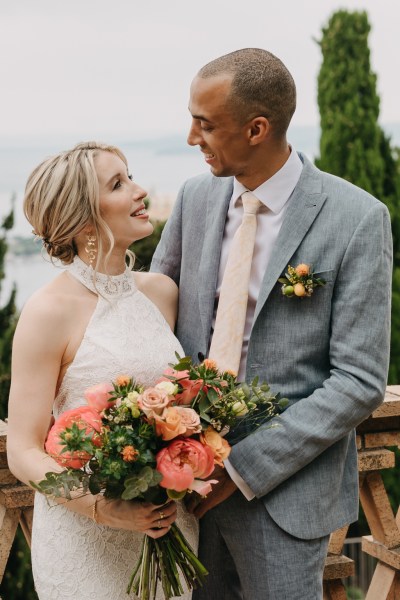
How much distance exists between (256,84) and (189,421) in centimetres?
102

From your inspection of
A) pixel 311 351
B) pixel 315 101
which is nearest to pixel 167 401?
pixel 311 351

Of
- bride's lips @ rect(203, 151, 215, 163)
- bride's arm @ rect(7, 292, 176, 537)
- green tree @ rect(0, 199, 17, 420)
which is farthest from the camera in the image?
green tree @ rect(0, 199, 17, 420)

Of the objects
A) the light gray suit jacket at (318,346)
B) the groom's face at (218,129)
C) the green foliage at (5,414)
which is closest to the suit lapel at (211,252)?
the light gray suit jacket at (318,346)

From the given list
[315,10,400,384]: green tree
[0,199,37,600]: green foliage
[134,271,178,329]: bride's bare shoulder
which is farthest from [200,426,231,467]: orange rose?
[315,10,400,384]: green tree

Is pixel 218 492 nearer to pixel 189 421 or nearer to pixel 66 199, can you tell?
pixel 189 421

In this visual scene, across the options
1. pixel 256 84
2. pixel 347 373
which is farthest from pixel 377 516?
pixel 256 84

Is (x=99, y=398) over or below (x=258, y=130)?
below

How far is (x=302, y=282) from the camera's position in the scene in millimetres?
2455

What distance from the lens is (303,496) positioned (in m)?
2.53

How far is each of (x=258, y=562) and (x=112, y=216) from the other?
1.10m

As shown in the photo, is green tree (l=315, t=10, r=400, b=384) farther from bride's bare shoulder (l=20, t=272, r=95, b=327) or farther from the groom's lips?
bride's bare shoulder (l=20, t=272, r=95, b=327)

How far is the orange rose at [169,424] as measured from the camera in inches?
83.5

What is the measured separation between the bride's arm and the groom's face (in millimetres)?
659

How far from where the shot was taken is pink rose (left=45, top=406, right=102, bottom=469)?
2.15m
